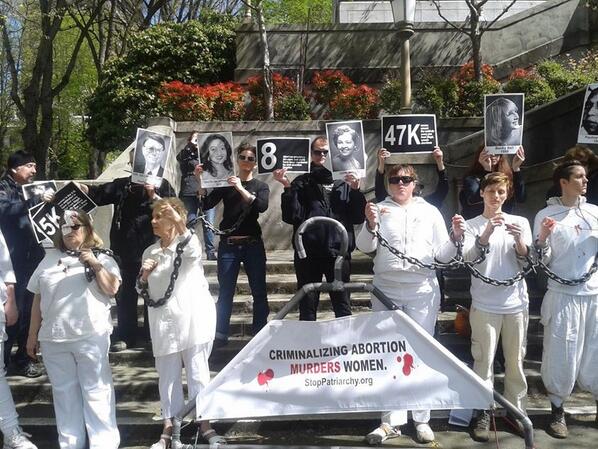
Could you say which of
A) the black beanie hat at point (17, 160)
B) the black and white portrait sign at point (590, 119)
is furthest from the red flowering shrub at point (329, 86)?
the black beanie hat at point (17, 160)

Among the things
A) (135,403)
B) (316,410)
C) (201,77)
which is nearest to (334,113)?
(201,77)

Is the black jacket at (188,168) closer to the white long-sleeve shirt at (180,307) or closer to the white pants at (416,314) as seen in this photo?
the white long-sleeve shirt at (180,307)

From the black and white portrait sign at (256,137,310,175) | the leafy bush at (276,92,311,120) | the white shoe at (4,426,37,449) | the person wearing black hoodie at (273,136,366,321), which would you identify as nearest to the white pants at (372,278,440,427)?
the person wearing black hoodie at (273,136,366,321)

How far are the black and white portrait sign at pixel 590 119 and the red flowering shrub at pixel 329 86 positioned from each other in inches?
264

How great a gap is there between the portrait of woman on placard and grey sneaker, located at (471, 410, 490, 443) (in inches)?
90.3

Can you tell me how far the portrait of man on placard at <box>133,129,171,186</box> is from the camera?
5570 mm

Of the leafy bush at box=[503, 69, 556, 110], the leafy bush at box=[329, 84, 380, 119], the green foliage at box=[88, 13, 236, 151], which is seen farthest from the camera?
the green foliage at box=[88, 13, 236, 151]

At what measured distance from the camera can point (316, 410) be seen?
3.85 meters

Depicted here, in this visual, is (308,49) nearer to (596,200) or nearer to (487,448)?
(596,200)

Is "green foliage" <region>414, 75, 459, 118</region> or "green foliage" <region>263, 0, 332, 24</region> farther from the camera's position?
"green foliage" <region>263, 0, 332, 24</region>

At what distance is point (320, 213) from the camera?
5656 mm

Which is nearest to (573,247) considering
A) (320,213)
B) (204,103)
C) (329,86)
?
(320,213)

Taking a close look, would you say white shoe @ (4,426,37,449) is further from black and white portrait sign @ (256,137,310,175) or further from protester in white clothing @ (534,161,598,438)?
protester in white clothing @ (534,161,598,438)

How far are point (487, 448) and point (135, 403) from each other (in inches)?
121
